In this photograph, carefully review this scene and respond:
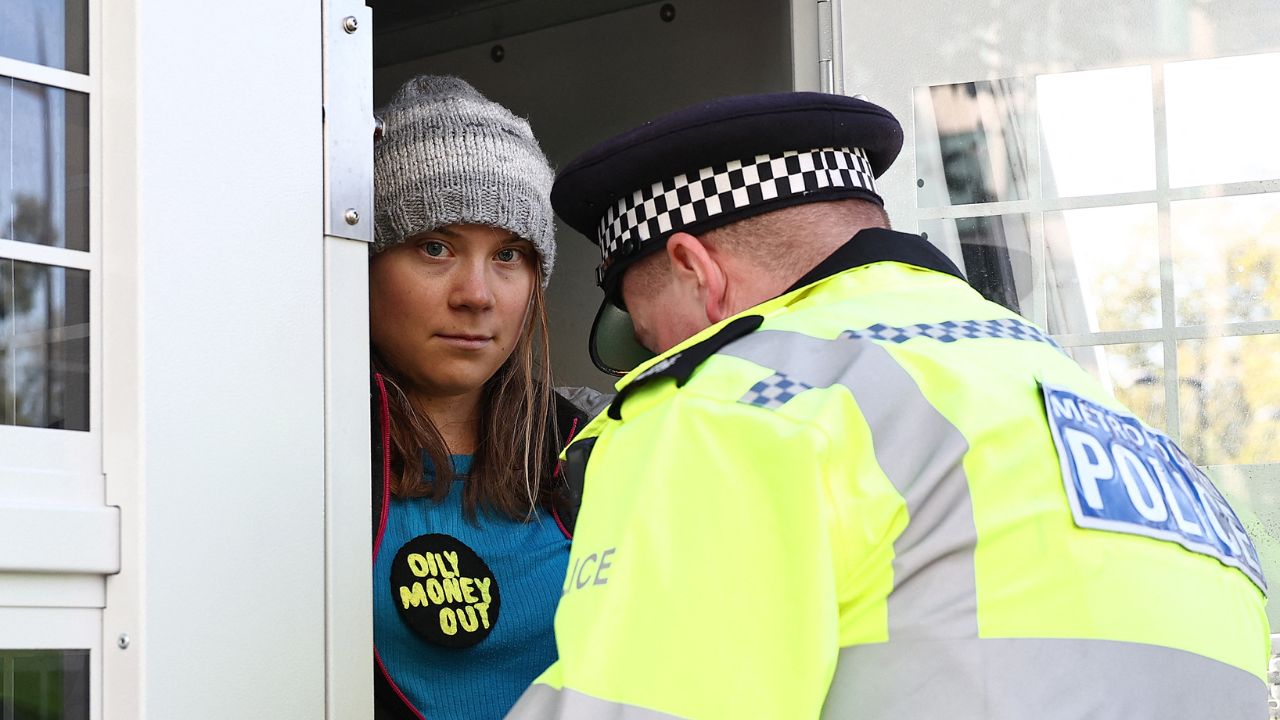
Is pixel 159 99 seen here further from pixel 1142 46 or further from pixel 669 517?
pixel 1142 46

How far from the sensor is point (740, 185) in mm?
1281

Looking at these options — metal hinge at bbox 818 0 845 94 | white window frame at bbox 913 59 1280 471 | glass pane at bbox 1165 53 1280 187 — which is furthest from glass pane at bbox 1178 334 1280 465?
metal hinge at bbox 818 0 845 94

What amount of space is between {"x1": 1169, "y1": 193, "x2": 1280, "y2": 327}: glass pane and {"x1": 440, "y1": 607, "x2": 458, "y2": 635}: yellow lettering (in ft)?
3.74

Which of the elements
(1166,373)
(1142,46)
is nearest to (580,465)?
(1166,373)

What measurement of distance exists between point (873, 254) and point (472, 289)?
0.73 m

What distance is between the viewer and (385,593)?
1.65 meters

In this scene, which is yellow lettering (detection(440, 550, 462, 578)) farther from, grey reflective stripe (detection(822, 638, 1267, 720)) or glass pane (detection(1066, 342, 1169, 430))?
glass pane (detection(1066, 342, 1169, 430))

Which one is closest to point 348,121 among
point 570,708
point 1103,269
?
point 570,708

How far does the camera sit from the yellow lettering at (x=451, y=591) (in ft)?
5.48

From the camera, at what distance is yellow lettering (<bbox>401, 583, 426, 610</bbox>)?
1.63m

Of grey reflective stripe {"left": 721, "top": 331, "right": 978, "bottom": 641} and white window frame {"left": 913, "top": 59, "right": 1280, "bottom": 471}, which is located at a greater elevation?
white window frame {"left": 913, "top": 59, "right": 1280, "bottom": 471}

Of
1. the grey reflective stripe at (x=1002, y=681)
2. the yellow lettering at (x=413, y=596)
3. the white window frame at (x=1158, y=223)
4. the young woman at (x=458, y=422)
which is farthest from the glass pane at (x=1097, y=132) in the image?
the grey reflective stripe at (x=1002, y=681)

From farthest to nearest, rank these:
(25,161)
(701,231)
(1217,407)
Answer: (1217,407) < (701,231) < (25,161)

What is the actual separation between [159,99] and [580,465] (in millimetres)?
497
